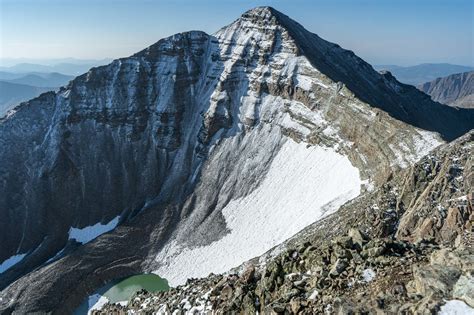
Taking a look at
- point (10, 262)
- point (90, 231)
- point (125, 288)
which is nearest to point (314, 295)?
point (125, 288)

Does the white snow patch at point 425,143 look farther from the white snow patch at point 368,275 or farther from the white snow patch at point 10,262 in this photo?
the white snow patch at point 10,262

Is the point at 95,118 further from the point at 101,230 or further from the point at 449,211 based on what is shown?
the point at 449,211

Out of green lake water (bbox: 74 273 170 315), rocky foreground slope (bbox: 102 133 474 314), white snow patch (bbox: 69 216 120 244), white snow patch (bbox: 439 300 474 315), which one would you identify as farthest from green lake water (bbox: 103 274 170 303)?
white snow patch (bbox: 439 300 474 315)

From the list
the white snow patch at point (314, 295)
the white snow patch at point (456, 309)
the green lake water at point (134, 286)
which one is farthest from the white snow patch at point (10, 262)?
the white snow patch at point (456, 309)

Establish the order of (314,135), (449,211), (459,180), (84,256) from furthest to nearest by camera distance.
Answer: (314,135)
(84,256)
(459,180)
(449,211)

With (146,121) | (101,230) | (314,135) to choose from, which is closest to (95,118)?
(146,121)

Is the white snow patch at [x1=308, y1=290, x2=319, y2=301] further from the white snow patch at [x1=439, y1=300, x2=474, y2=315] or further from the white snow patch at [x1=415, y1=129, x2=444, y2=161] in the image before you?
the white snow patch at [x1=415, y1=129, x2=444, y2=161]
